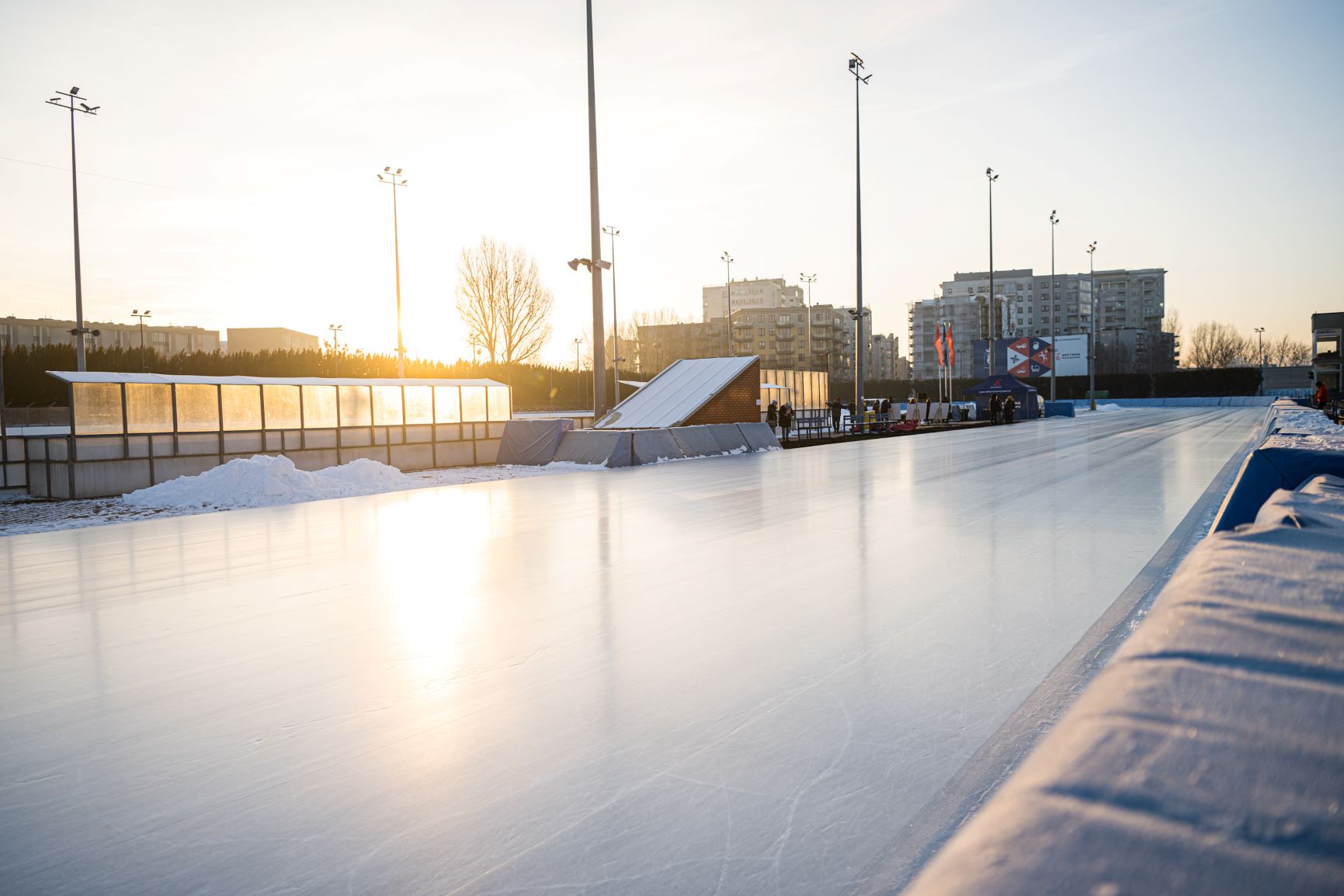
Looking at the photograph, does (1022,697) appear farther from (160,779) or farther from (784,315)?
(784,315)

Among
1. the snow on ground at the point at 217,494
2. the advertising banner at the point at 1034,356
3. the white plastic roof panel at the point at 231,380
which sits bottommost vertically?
the snow on ground at the point at 217,494

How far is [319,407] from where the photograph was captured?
21.8 m

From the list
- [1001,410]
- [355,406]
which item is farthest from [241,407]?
[1001,410]

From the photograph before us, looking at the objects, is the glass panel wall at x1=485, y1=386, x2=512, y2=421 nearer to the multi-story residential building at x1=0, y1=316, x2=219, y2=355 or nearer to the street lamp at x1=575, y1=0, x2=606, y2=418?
the street lamp at x1=575, y1=0, x2=606, y2=418

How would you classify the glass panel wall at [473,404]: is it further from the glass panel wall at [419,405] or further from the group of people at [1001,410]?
the group of people at [1001,410]

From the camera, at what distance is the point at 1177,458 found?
2069cm

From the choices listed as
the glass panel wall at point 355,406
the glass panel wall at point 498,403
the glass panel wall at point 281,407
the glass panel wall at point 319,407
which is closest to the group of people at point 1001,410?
the glass panel wall at point 498,403

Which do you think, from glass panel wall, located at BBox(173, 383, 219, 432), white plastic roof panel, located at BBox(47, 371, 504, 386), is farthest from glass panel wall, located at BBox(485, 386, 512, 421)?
glass panel wall, located at BBox(173, 383, 219, 432)

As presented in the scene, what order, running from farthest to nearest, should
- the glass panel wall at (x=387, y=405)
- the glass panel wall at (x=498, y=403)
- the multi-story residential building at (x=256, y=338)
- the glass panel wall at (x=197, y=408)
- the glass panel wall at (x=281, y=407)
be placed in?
the multi-story residential building at (x=256, y=338), the glass panel wall at (x=498, y=403), the glass panel wall at (x=387, y=405), the glass panel wall at (x=281, y=407), the glass panel wall at (x=197, y=408)

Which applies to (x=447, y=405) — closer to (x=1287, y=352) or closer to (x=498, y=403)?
(x=498, y=403)

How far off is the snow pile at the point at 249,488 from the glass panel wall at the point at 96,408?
245 cm

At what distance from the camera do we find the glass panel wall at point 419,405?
23938 millimetres

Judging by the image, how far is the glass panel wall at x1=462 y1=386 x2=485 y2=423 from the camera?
25.5m

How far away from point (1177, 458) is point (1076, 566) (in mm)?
15319
